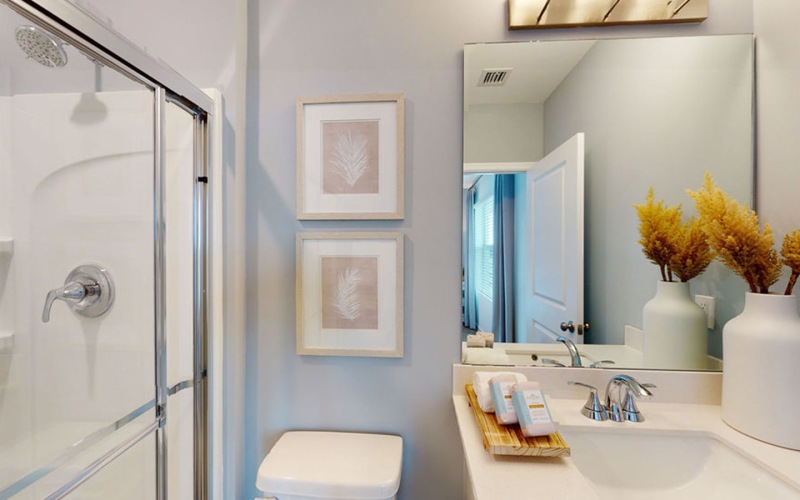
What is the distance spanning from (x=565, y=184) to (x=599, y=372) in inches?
24.3

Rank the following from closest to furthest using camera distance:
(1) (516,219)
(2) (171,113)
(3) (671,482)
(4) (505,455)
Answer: (4) (505,455) → (3) (671,482) → (2) (171,113) → (1) (516,219)

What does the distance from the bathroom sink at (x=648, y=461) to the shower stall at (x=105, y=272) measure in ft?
3.81

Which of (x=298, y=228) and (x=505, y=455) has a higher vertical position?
(x=298, y=228)

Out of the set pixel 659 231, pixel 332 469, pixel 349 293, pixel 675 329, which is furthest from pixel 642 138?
pixel 332 469

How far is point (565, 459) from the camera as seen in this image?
76 cm

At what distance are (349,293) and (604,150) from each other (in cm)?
97

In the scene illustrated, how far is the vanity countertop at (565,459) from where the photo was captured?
66 cm

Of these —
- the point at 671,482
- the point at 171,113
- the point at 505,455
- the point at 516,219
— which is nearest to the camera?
the point at 505,455

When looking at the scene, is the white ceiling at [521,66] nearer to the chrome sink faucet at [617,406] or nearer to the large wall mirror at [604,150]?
the large wall mirror at [604,150]

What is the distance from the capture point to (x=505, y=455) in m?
0.78

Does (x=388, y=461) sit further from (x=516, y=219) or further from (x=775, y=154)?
(x=775, y=154)

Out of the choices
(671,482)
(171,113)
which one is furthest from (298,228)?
(671,482)

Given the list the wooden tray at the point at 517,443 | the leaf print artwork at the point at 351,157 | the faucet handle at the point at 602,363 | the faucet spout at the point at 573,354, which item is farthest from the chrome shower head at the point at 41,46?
the faucet handle at the point at 602,363

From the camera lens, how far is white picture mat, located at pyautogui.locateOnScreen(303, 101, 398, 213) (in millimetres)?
1150
